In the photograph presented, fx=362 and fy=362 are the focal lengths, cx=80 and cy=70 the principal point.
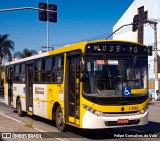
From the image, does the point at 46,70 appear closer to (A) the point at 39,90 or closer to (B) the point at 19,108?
(A) the point at 39,90

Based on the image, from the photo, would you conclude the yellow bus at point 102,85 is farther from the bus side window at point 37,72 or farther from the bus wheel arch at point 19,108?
the bus wheel arch at point 19,108

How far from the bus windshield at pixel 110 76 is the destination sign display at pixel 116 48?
0.29 meters

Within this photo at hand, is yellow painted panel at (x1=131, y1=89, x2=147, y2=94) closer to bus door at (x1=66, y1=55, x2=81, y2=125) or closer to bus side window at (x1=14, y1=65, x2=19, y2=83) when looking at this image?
bus door at (x1=66, y1=55, x2=81, y2=125)

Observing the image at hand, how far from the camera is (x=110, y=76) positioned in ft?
37.2

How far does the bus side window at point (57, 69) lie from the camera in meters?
13.1

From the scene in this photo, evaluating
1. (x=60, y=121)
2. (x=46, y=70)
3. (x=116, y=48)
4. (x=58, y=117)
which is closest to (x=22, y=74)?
(x=46, y=70)

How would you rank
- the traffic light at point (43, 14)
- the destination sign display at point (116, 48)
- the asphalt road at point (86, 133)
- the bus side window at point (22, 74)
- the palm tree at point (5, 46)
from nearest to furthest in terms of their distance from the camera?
the destination sign display at point (116, 48) < the asphalt road at point (86, 133) < the bus side window at point (22, 74) < the traffic light at point (43, 14) < the palm tree at point (5, 46)

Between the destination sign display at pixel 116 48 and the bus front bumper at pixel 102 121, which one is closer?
the bus front bumper at pixel 102 121

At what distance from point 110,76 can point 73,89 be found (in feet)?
4.80

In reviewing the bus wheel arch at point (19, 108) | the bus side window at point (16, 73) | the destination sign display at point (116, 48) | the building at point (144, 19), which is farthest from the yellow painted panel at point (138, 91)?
the building at point (144, 19)

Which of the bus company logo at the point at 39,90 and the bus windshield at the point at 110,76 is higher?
the bus windshield at the point at 110,76

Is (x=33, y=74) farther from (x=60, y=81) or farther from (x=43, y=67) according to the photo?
(x=60, y=81)

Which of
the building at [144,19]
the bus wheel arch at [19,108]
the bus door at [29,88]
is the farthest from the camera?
the building at [144,19]

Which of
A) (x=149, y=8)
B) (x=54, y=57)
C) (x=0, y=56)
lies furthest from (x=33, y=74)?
(x=0, y=56)
